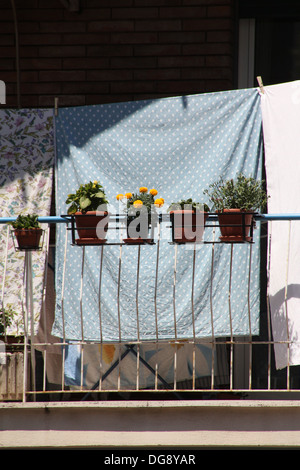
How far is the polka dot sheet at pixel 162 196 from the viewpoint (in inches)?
217

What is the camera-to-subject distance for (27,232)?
16.6 feet

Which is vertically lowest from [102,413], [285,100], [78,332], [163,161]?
[102,413]

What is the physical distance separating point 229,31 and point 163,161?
168 centimetres

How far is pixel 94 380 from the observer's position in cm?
591

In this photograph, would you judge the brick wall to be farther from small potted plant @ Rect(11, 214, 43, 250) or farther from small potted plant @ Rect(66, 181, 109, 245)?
small potted plant @ Rect(11, 214, 43, 250)

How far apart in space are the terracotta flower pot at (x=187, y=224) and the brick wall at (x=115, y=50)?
2208 mm

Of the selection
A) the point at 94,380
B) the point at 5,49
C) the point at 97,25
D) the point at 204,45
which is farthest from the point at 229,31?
the point at 94,380

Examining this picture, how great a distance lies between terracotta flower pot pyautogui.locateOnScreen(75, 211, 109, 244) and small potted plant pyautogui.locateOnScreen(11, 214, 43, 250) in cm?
31

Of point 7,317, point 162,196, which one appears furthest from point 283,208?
point 7,317

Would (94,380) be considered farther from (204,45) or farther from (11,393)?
(204,45)

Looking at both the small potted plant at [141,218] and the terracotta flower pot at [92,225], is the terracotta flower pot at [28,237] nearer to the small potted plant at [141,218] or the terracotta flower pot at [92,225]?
the terracotta flower pot at [92,225]

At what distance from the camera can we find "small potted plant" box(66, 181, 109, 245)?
497cm

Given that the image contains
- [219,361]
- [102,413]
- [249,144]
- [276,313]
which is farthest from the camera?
[219,361]

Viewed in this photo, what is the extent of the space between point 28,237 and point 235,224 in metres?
1.48
